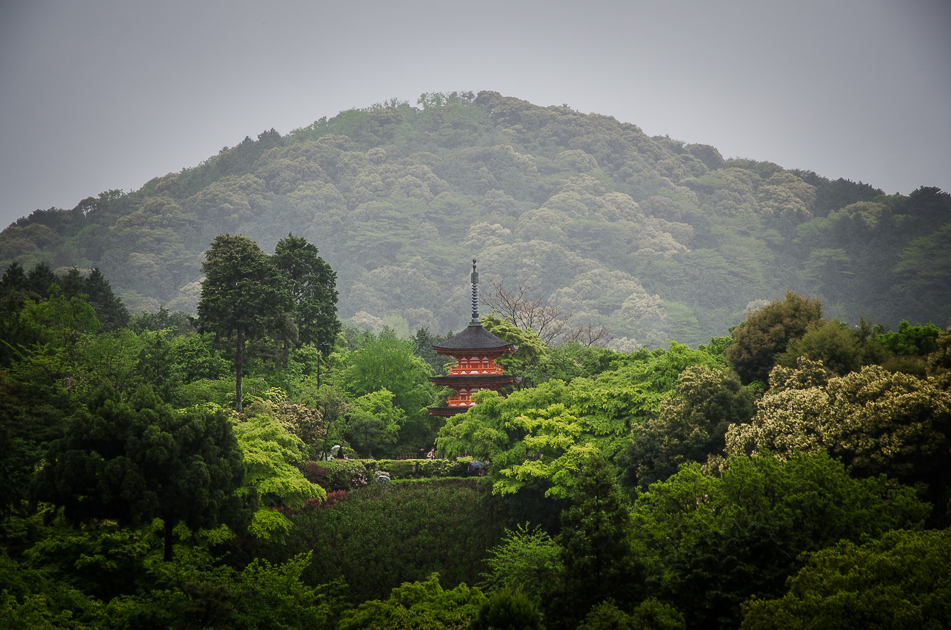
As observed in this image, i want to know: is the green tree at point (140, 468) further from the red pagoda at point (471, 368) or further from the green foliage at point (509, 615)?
the red pagoda at point (471, 368)

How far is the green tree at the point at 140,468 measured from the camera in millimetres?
18797

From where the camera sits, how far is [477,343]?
3712cm

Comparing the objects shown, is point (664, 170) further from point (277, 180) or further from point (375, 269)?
point (277, 180)

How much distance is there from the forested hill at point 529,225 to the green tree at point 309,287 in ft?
188

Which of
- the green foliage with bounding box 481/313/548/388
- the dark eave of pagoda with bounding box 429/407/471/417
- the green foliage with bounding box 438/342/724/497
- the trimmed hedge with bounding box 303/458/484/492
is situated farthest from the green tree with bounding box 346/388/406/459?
the green foliage with bounding box 481/313/548/388

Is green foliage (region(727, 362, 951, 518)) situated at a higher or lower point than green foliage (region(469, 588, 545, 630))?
higher

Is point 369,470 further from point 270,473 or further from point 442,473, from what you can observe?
point 270,473

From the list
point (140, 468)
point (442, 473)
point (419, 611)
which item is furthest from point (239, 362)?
point (419, 611)

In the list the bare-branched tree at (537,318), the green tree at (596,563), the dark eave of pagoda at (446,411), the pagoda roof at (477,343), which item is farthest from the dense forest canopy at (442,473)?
the bare-branched tree at (537,318)

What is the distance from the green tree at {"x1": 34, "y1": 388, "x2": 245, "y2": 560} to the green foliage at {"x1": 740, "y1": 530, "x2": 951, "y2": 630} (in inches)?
552

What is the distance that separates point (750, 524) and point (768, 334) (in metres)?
13.3

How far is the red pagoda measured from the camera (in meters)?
36.5

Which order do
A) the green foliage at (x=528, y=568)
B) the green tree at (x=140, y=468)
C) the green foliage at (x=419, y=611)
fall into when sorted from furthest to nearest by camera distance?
1. the green foliage at (x=528, y=568)
2. the green tree at (x=140, y=468)
3. the green foliage at (x=419, y=611)

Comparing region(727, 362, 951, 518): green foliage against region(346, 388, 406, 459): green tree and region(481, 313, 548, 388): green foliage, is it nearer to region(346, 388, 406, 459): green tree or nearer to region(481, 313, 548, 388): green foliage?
region(346, 388, 406, 459): green tree
